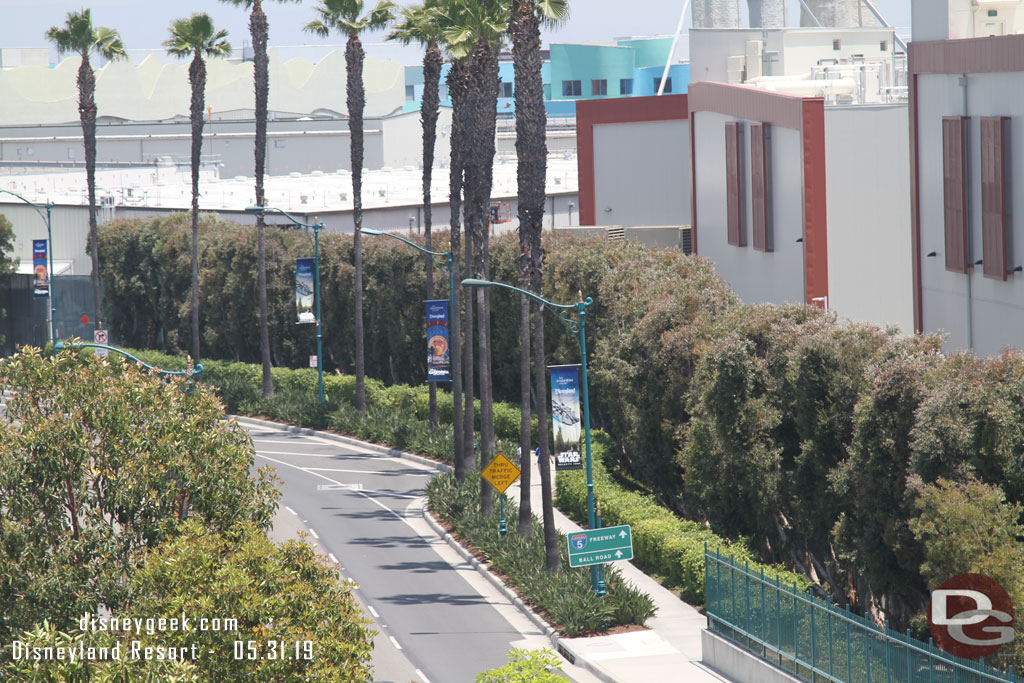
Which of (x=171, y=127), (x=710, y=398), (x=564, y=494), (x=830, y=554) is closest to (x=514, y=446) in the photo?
(x=564, y=494)

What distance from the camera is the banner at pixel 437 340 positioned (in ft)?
150

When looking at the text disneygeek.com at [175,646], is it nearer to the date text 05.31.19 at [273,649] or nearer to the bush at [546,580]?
the date text 05.31.19 at [273,649]

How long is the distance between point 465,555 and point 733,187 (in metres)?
20.5

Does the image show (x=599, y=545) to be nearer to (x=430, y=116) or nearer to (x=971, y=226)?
(x=971, y=226)

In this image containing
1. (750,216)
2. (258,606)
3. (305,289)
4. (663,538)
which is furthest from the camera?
(305,289)

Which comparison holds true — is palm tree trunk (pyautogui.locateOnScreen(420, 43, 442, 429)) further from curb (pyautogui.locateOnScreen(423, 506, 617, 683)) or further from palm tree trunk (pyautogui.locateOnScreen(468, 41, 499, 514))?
curb (pyautogui.locateOnScreen(423, 506, 617, 683))

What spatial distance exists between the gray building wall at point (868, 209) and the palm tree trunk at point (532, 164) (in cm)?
1396

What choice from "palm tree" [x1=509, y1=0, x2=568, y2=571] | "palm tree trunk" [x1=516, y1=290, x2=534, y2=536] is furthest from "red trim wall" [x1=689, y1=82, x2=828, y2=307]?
"palm tree" [x1=509, y1=0, x2=568, y2=571]

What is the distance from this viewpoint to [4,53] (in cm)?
12388

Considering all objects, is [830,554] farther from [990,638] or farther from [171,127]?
[171,127]

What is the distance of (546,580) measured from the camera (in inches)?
1246

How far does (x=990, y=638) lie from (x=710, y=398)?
11587 millimetres

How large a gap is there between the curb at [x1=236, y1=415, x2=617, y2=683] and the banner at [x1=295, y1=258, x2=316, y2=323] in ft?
16.5

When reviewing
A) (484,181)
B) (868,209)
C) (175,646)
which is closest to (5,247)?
(484,181)
